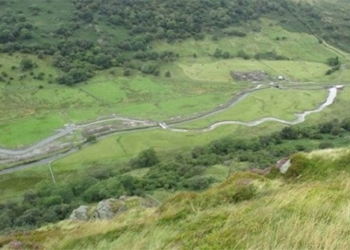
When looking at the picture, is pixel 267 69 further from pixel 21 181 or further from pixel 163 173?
pixel 21 181

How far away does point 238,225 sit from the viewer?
542 inches

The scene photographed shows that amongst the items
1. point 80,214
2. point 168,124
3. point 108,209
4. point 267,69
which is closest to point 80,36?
point 267,69

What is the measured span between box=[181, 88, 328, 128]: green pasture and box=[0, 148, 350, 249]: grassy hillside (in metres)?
98.2

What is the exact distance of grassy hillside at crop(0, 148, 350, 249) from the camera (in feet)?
39.1

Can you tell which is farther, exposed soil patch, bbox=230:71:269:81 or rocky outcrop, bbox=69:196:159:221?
exposed soil patch, bbox=230:71:269:81

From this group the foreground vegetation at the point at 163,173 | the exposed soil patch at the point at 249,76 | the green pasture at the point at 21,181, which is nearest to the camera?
the foreground vegetation at the point at 163,173

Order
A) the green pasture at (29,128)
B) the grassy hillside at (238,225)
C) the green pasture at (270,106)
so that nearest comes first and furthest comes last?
1. the grassy hillside at (238,225)
2. the green pasture at (29,128)
3. the green pasture at (270,106)

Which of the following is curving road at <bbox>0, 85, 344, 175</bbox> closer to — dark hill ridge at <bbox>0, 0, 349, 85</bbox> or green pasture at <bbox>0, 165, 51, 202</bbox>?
green pasture at <bbox>0, 165, 51, 202</bbox>

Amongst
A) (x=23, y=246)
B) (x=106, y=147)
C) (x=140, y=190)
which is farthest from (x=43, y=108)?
(x=23, y=246)

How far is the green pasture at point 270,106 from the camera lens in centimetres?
12912

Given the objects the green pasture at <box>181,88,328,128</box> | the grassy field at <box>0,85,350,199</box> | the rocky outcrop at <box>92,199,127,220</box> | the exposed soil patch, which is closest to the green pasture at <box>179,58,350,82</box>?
the exposed soil patch

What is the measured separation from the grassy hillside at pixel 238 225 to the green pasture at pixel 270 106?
322ft

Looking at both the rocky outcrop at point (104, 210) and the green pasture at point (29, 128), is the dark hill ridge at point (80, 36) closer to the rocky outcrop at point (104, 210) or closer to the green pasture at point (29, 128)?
the green pasture at point (29, 128)

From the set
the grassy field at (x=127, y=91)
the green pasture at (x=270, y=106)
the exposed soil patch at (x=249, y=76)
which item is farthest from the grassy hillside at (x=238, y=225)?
the exposed soil patch at (x=249, y=76)
